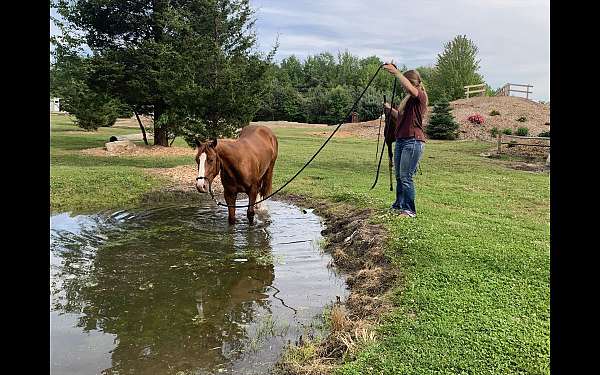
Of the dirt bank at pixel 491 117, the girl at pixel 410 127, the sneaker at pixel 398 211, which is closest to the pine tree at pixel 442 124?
the dirt bank at pixel 491 117

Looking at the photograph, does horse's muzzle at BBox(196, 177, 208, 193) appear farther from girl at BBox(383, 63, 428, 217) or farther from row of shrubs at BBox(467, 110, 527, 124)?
row of shrubs at BBox(467, 110, 527, 124)

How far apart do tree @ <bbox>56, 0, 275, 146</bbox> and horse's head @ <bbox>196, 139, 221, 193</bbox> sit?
8860 millimetres

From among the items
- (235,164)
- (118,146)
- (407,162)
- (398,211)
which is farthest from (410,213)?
(118,146)

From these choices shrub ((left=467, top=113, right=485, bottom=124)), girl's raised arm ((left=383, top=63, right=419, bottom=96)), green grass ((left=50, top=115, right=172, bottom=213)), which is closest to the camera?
girl's raised arm ((left=383, top=63, right=419, bottom=96))

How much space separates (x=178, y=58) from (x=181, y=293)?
11.7m

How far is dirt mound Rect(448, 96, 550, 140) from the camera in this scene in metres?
29.4

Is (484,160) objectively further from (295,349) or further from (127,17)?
(295,349)

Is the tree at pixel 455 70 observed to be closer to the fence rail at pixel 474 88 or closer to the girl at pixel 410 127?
the fence rail at pixel 474 88

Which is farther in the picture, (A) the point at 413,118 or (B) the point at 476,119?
(B) the point at 476,119

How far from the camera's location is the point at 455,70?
42.8m

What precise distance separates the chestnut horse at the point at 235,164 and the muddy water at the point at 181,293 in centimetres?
61

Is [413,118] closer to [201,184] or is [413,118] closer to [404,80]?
[404,80]

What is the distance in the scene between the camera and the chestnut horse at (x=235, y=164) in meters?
7.08

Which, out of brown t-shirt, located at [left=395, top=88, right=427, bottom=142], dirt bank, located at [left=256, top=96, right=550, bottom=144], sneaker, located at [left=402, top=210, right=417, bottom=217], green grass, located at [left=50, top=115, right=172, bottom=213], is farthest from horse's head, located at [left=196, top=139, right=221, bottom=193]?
dirt bank, located at [left=256, top=96, right=550, bottom=144]
